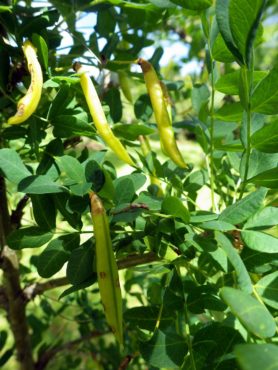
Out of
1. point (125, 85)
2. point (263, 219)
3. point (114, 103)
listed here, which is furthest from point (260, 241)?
point (125, 85)

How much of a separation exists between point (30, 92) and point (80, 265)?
200 millimetres

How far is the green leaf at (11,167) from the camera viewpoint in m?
0.49

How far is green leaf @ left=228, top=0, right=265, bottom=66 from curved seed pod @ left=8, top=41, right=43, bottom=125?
224 millimetres

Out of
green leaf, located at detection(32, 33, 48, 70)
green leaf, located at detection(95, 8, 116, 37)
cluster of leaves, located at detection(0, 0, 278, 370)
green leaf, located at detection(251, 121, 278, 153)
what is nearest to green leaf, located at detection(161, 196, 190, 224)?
cluster of leaves, located at detection(0, 0, 278, 370)

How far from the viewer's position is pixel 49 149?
56 centimetres

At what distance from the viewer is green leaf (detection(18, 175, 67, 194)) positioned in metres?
0.47

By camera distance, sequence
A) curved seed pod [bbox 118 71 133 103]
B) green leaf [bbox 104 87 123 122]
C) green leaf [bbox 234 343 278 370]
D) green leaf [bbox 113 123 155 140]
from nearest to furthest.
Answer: green leaf [bbox 234 343 278 370] → green leaf [bbox 113 123 155 140] → green leaf [bbox 104 87 123 122] → curved seed pod [bbox 118 71 133 103]

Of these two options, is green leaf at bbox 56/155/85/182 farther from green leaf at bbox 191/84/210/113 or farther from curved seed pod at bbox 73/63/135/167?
green leaf at bbox 191/84/210/113

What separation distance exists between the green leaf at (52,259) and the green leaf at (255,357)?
287 mm

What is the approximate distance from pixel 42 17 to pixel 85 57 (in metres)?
0.08

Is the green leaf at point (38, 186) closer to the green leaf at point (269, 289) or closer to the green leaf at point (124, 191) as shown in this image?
the green leaf at point (124, 191)

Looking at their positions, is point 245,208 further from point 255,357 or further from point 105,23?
point 105,23

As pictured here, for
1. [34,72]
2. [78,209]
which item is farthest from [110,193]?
[34,72]

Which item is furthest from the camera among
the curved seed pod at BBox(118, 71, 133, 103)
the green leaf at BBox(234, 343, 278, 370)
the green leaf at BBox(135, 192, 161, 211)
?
the curved seed pod at BBox(118, 71, 133, 103)
